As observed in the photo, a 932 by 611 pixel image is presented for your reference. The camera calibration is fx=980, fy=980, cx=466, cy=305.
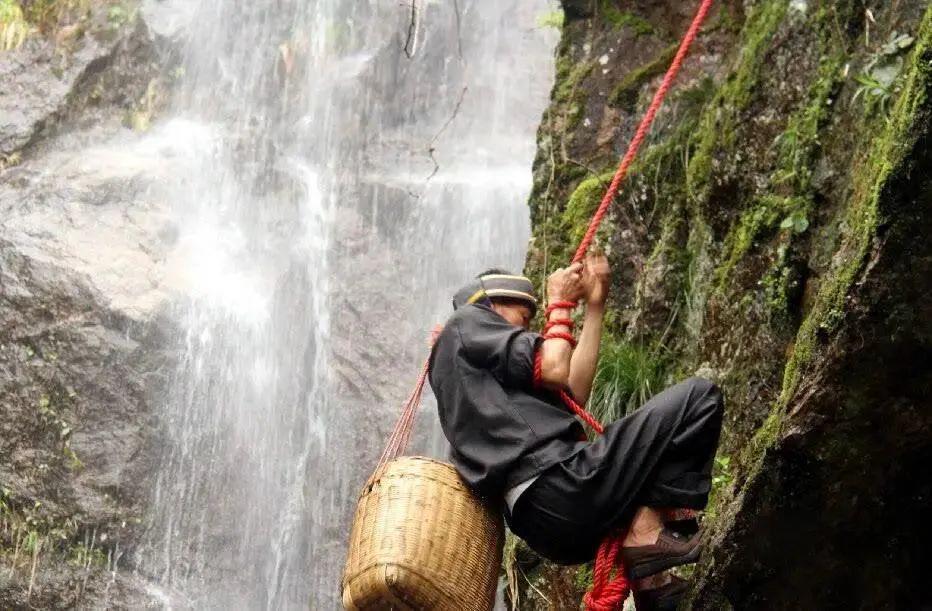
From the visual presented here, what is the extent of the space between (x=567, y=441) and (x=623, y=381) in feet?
7.22

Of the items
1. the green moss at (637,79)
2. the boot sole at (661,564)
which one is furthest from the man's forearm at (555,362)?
the green moss at (637,79)

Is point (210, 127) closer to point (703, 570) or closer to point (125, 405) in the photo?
point (125, 405)

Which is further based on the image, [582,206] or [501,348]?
[582,206]

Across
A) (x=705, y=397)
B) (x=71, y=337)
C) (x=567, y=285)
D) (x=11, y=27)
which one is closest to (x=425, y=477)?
(x=567, y=285)

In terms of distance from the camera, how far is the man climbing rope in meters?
3.55

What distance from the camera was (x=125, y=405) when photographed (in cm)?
1239

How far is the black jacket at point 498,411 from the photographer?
12.3 feet

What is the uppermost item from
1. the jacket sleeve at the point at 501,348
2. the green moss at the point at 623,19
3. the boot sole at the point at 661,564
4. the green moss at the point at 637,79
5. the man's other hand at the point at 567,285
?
the green moss at the point at 623,19

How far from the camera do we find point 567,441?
12.4 ft

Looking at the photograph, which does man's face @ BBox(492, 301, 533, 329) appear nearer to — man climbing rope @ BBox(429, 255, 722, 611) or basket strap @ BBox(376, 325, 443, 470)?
man climbing rope @ BBox(429, 255, 722, 611)

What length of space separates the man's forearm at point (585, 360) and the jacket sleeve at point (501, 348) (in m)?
0.22

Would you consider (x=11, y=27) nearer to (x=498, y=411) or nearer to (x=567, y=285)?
(x=567, y=285)

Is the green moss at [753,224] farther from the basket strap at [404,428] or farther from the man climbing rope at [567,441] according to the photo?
the basket strap at [404,428]

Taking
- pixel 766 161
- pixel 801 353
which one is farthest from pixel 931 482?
pixel 766 161
